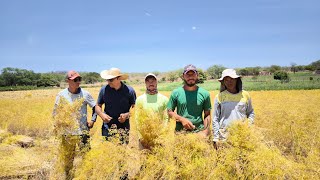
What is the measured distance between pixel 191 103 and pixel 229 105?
520 mm

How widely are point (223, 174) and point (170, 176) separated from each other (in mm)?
569

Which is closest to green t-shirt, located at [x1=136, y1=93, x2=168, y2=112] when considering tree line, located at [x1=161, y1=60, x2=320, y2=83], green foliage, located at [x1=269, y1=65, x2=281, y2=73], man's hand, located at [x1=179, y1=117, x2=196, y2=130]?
man's hand, located at [x1=179, y1=117, x2=196, y2=130]

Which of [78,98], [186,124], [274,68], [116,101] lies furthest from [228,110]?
[274,68]

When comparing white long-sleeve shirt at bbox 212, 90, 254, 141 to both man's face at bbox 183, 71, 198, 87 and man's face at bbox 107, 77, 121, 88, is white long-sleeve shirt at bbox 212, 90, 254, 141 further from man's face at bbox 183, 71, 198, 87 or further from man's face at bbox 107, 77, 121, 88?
man's face at bbox 107, 77, 121, 88

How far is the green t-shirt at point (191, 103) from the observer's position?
4016 mm

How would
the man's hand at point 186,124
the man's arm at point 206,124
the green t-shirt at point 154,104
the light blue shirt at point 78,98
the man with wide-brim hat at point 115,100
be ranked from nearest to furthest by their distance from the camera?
the man's hand at point 186,124 → the man's arm at point 206,124 → the green t-shirt at point 154,104 → the light blue shirt at point 78,98 → the man with wide-brim hat at point 115,100

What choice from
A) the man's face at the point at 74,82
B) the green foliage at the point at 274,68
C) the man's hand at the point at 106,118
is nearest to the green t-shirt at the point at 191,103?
the man's hand at the point at 106,118

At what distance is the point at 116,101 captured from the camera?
14.6 feet

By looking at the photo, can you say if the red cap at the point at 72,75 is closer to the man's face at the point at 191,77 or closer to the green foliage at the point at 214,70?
the man's face at the point at 191,77

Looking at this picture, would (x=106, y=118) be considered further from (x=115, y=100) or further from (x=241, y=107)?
(x=241, y=107)

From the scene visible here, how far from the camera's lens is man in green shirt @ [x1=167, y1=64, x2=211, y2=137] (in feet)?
13.1

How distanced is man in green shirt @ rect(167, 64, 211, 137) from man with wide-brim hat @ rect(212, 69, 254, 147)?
14 centimetres

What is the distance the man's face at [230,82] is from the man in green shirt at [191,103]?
30 centimetres

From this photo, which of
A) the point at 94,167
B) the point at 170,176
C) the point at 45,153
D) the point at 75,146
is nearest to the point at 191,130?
the point at 170,176
